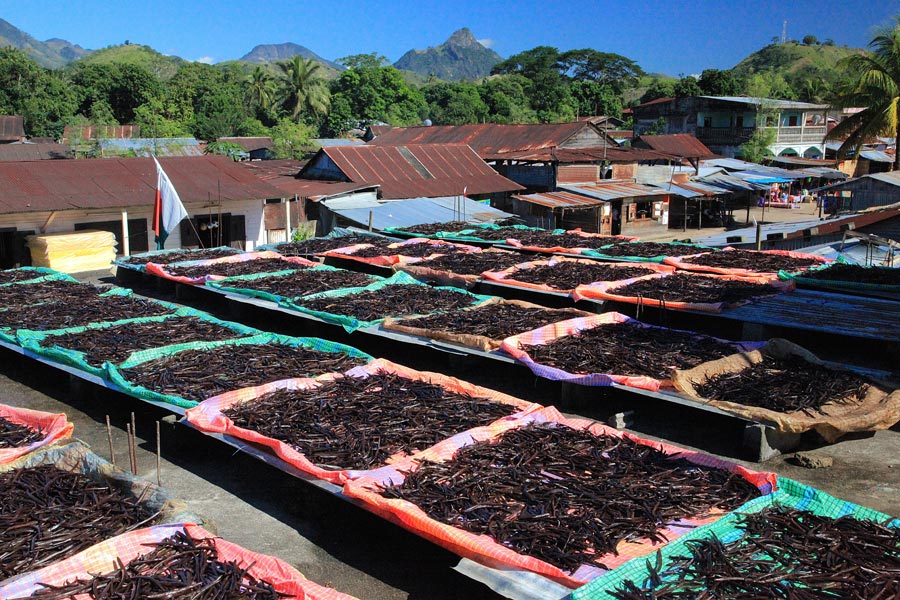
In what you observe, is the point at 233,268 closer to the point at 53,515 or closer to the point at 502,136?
the point at 53,515

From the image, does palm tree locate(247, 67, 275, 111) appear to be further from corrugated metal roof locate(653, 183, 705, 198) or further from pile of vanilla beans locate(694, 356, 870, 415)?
pile of vanilla beans locate(694, 356, 870, 415)

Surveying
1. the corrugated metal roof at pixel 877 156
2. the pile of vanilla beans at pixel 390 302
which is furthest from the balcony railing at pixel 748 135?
the pile of vanilla beans at pixel 390 302

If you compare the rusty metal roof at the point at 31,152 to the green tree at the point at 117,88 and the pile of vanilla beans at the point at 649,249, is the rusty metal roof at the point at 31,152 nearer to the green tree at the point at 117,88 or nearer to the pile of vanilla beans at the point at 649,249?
the green tree at the point at 117,88

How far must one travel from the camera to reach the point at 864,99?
2558 cm

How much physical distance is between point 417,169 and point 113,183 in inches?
443

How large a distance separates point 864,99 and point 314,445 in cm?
2524

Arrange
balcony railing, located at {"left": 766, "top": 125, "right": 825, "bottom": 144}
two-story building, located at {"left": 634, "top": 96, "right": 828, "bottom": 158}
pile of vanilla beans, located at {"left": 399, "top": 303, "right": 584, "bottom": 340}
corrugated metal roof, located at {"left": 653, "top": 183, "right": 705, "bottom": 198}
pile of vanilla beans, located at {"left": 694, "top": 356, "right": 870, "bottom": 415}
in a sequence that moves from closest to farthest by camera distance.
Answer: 1. pile of vanilla beans, located at {"left": 694, "top": 356, "right": 870, "bottom": 415}
2. pile of vanilla beans, located at {"left": 399, "top": 303, "right": 584, "bottom": 340}
3. corrugated metal roof, located at {"left": 653, "top": 183, "right": 705, "bottom": 198}
4. two-story building, located at {"left": 634, "top": 96, "right": 828, "bottom": 158}
5. balcony railing, located at {"left": 766, "top": 125, "right": 825, "bottom": 144}

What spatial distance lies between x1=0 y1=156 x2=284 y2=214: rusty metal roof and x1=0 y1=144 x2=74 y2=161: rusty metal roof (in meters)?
15.4

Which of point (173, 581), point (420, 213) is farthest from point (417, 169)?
point (173, 581)

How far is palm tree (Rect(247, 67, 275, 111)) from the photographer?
6294 centimetres

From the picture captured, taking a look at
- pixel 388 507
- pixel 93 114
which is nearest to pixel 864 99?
pixel 388 507

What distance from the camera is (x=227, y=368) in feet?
30.5

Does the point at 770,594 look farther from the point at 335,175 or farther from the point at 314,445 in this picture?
the point at 335,175

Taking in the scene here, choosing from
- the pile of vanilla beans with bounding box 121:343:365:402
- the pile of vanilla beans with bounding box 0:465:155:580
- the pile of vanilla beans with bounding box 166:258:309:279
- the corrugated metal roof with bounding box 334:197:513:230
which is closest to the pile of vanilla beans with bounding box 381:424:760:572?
the pile of vanilla beans with bounding box 0:465:155:580
